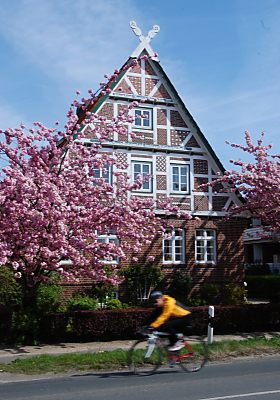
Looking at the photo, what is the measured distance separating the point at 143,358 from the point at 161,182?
40.7 ft

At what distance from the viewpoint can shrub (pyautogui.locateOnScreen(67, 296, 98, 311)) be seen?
1870 cm

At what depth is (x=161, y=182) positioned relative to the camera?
2284cm

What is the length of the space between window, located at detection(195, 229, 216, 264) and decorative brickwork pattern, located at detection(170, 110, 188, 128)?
456 cm

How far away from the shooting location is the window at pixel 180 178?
75.9 ft

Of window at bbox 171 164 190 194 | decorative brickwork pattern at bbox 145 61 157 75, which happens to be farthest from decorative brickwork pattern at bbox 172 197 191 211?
decorative brickwork pattern at bbox 145 61 157 75

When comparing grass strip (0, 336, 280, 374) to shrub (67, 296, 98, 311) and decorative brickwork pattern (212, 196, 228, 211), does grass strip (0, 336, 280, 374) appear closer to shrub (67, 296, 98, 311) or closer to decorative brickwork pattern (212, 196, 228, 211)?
shrub (67, 296, 98, 311)

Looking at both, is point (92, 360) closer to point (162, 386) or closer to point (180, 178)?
point (162, 386)

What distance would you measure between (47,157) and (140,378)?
727 cm

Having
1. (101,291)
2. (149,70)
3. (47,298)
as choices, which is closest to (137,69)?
(149,70)

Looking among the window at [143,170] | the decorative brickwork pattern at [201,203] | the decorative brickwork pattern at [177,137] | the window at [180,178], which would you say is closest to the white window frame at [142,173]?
the window at [143,170]

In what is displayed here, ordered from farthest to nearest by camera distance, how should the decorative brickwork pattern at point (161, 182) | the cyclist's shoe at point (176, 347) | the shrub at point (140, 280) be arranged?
the decorative brickwork pattern at point (161, 182), the shrub at point (140, 280), the cyclist's shoe at point (176, 347)

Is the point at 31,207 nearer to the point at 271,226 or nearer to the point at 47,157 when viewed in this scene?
the point at 47,157

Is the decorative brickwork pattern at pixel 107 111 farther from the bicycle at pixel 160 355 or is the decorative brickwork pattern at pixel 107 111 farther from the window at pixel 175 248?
the bicycle at pixel 160 355

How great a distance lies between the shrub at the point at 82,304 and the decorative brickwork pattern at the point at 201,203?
6.12 m
